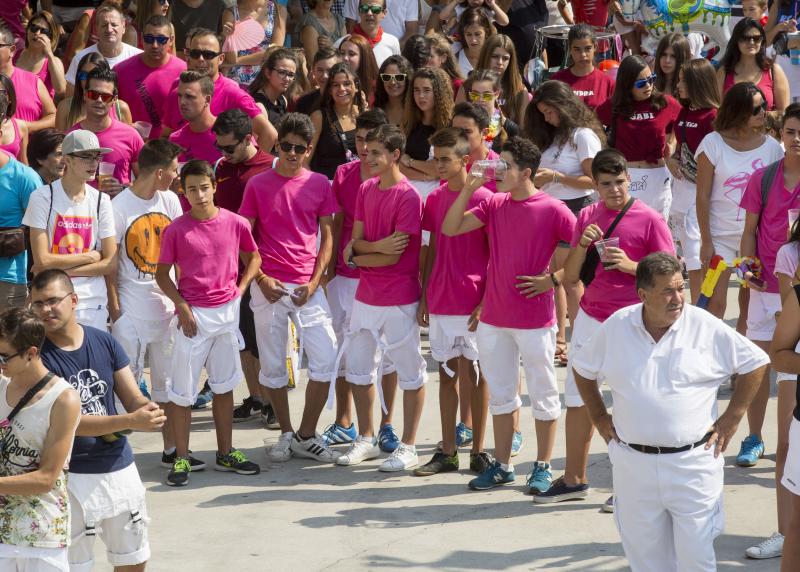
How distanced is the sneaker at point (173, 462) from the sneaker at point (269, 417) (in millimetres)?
826

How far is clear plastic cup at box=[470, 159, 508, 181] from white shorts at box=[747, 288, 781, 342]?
153cm

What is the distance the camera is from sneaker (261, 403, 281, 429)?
8344mm

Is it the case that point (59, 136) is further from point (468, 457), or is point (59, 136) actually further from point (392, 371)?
point (468, 457)

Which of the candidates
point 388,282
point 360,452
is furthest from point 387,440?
point 388,282

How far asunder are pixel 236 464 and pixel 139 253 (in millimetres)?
1359

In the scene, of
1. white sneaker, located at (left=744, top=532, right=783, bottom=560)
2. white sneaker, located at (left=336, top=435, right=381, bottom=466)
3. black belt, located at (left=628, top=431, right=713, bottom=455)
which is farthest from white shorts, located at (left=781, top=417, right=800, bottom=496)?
white sneaker, located at (left=336, top=435, right=381, bottom=466)

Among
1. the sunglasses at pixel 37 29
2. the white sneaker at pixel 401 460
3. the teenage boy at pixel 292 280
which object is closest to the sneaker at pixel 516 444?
the white sneaker at pixel 401 460

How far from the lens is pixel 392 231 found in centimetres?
751

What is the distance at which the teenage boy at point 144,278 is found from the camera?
7.45 metres

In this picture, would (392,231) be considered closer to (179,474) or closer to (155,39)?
(179,474)

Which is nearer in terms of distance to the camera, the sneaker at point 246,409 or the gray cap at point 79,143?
the gray cap at point 79,143

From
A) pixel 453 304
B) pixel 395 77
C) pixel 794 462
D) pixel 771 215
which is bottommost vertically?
pixel 794 462

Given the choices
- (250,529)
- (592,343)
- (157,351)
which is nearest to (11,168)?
(157,351)

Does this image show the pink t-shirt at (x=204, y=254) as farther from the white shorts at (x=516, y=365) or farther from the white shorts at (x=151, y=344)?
the white shorts at (x=516, y=365)
